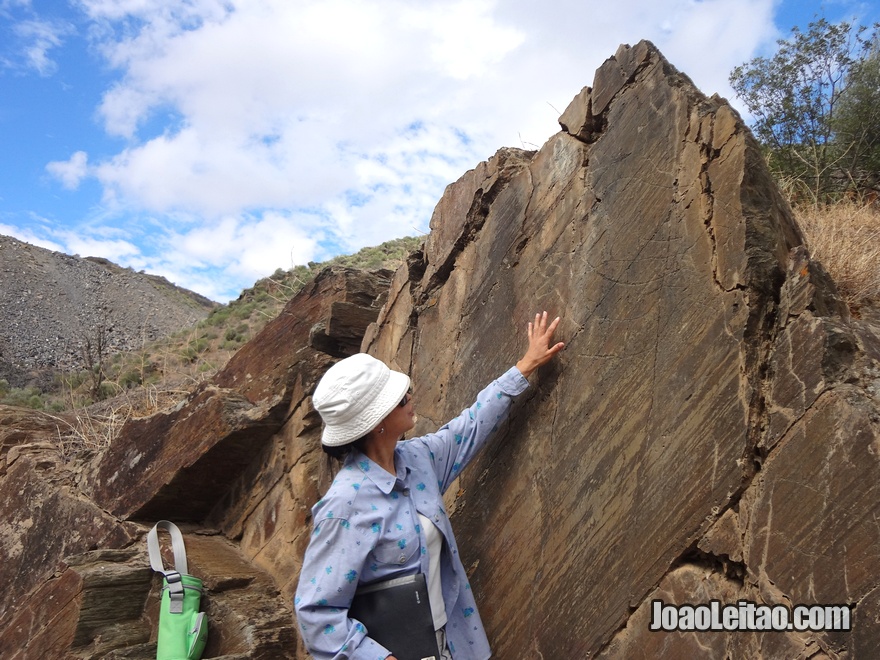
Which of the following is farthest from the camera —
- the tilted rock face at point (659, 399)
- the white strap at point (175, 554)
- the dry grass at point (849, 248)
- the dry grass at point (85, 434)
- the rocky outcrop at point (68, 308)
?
the rocky outcrop at point (68, 308)

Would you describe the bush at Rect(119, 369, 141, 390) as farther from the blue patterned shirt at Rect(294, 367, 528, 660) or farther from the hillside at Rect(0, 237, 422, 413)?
the blue patterned shirt at Rect(294, 367, 528, 660)

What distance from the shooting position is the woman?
246 centimetres

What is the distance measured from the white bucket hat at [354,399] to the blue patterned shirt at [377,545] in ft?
0.38

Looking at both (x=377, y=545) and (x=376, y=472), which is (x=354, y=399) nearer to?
(x=376, y=472)

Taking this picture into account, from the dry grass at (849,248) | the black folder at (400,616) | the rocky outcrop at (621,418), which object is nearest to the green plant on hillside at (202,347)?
the rocky outcrop at (621,418)

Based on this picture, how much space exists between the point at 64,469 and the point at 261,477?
1947mm

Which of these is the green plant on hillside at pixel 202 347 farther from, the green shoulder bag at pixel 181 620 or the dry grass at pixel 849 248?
the dry grass at pixel 849 248

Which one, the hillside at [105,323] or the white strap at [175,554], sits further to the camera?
→ the hillside at [105,323]

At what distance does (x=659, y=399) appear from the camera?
2.88 meters

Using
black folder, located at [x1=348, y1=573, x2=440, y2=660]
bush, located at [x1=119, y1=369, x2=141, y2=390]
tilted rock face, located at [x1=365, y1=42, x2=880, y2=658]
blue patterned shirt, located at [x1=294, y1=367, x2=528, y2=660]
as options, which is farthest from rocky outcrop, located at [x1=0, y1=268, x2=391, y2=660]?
bush, located at [x1=119, y1=369, x2=141, y2=390]

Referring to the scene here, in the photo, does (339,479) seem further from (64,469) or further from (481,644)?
(64,469)

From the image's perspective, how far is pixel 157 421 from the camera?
220 inches

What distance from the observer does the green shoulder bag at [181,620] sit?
3861mm

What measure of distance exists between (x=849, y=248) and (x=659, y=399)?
82.8 inches
